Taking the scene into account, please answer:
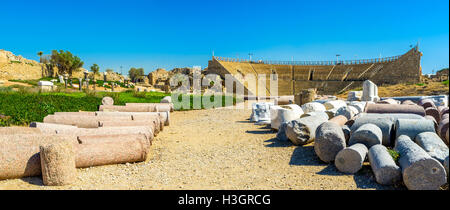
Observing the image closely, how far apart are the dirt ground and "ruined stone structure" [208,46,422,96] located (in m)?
36.3

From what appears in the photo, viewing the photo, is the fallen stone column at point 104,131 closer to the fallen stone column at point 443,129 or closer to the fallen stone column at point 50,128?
the fallen stone column at point 50,128

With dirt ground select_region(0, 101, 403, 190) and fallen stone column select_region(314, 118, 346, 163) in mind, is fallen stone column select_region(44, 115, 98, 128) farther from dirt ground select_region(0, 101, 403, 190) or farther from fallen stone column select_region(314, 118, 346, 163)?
fallen stone column select_region(314, 118, 346, 163)

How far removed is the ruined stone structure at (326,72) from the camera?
44.1 metres

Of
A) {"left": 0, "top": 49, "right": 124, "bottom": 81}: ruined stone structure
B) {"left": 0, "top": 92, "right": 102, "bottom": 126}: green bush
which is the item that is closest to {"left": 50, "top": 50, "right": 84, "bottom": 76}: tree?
{"left": 0, "top": 49, "right": 124, "bottom": 81}: ruined stone structure

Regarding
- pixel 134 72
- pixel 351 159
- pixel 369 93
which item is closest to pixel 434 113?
pixel 351 159

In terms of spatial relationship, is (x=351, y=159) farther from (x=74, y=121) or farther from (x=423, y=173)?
(x=74, y=121)

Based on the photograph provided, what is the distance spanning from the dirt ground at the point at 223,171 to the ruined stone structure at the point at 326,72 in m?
36.3

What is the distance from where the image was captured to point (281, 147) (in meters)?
7.55

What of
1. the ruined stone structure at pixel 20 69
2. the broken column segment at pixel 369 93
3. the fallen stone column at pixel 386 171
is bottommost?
the fallen stone column at pixel 386 171

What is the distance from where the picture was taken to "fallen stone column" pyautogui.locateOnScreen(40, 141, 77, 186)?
449 centimetres

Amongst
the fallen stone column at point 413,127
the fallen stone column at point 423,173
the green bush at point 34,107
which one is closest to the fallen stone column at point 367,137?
the fallen stone column at point 413,127

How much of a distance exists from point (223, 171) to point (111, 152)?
98.8 inches
